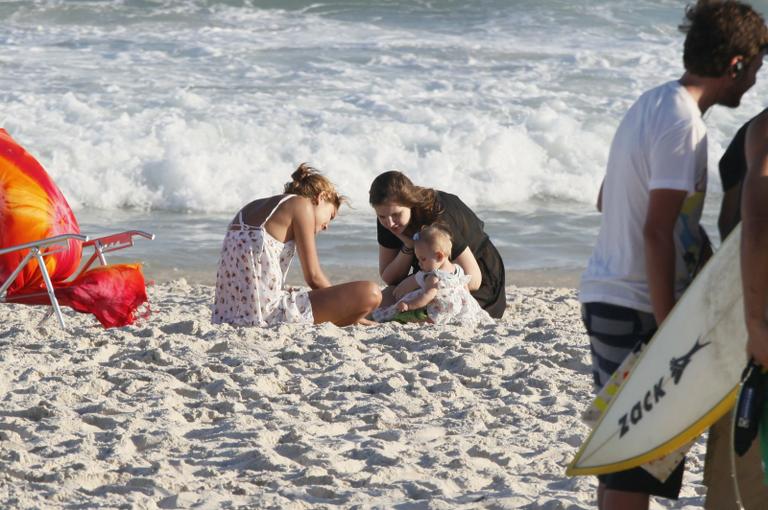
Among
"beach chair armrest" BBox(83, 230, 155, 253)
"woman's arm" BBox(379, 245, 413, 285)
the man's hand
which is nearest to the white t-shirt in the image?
the man's hand

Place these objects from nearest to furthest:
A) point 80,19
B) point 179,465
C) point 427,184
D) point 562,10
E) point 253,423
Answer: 1. point 179,465
2. point 253,423
3. point 427,184
4. point 80,19
5. point 562,10

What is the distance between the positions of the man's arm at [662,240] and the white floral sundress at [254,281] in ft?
10.2

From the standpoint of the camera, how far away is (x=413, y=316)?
18.4 feet

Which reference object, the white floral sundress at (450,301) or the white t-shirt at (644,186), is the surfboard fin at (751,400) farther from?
the white floral sundress at (450,301)

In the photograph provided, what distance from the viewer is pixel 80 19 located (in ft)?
53.5

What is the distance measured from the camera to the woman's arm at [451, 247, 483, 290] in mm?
5637

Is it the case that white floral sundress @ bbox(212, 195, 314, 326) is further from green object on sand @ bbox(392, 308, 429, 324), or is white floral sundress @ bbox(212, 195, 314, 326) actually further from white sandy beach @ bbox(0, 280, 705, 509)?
green object on sand @ bbox(392, 308, 429, 324)

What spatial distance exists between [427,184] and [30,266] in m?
5.87

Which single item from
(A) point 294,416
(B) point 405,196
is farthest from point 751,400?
(B) point 405,196

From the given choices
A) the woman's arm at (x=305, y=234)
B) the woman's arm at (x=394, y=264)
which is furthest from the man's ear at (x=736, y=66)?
the woman's arm at (x=394, y=264)

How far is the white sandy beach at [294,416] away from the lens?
3.21 metres

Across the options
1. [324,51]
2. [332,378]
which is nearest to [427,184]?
[324,51]

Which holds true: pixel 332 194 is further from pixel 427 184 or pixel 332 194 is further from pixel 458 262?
pixel 427 184

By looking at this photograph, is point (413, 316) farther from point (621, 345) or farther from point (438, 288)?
point (621, 345)
